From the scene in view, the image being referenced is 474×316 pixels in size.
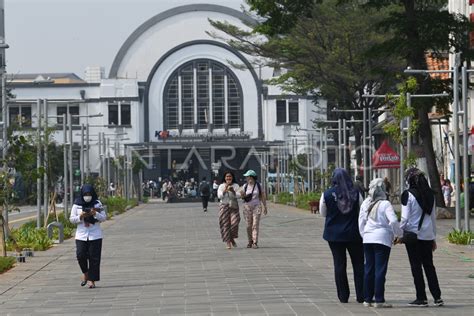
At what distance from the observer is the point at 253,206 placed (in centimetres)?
2948

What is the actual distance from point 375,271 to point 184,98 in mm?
112933

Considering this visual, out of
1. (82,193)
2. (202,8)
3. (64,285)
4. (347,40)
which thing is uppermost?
(202,8)

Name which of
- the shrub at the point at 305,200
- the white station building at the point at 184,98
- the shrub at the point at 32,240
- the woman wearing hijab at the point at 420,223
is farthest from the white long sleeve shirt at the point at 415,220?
the white station building at the point at 184,98

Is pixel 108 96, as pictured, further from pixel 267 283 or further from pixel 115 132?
pixel 267 283

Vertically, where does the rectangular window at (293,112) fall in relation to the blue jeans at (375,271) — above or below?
above

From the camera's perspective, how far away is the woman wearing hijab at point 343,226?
16.4 meters

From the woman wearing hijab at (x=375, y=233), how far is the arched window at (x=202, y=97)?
112 meters

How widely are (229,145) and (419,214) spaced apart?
366 ft

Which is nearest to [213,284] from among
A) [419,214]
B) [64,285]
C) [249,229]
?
[64,285]

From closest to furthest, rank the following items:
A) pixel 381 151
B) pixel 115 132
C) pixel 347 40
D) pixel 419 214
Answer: pixel 419 214, pixel 381 151, pixel 347 40, pixel 115 132

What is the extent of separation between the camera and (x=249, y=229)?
96.0 ft

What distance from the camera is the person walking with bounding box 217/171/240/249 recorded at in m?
29.2

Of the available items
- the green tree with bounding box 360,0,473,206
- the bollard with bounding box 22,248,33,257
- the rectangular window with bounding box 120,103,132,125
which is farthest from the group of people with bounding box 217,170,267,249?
the rectangular window with bounding box 120,103,132,125

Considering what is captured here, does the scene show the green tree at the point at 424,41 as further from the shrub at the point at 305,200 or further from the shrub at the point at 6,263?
the shrub at the point at 6,263
